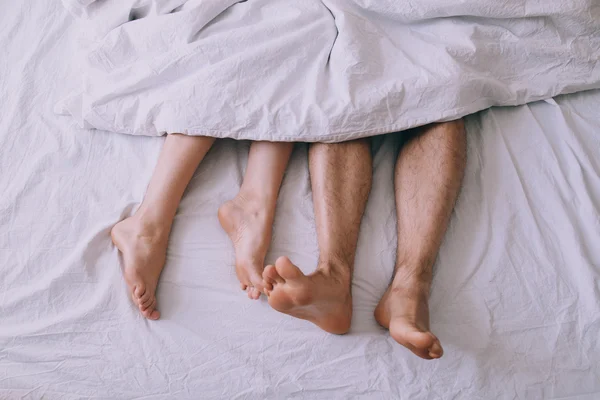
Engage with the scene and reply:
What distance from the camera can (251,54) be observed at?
3.41ft

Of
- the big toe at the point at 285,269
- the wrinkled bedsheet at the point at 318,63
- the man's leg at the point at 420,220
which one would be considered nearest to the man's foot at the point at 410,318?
the man's leg at the point at 420,220

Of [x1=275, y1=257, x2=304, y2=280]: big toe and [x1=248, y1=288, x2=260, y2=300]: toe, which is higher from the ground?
[x1=275, y1=257, x2=304, y2=280]: big toe

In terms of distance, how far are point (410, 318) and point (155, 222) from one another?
46 cm

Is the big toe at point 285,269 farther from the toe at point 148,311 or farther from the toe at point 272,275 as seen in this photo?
the toe at point 148,311

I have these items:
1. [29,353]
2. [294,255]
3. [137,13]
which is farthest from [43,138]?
[294,255]

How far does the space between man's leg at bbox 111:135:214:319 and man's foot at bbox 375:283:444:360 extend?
14.6 inches

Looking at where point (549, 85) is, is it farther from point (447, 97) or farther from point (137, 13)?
point (137, 13)

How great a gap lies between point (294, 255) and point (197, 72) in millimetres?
390

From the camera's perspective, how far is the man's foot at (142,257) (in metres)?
0.91

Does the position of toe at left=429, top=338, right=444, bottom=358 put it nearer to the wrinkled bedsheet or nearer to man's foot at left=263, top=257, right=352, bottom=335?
man's foot at left=263, top=257, right=352, bottom=335

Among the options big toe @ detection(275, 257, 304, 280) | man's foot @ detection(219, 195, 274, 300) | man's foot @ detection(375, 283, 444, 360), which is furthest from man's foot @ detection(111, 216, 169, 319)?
man's foot @ detection(375, 283, 444, 360)

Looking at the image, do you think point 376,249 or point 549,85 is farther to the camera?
point 549,85

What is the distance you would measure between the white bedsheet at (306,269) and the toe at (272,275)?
113mm

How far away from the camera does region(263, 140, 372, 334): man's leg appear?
2.69 feet
